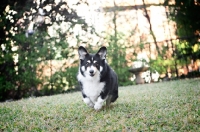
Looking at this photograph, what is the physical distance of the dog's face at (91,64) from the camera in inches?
163

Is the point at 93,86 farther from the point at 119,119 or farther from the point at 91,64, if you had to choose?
the point at 119,119

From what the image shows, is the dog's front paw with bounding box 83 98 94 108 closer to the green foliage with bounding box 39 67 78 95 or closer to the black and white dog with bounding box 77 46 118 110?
the black and white dog with bounding box 77 46 118 110

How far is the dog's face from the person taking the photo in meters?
4.14

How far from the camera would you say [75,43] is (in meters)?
10.2

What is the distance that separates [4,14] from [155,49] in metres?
6.54

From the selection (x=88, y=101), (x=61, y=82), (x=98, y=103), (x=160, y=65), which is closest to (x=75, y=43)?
(x=61, y=82)

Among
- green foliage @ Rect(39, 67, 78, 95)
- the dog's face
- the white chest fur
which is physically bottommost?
green foliage @ Rect(39, 67, 78, 95)

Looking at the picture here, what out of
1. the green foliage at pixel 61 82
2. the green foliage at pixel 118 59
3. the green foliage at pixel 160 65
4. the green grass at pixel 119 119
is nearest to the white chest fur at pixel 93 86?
the green grass at pixel 119 119

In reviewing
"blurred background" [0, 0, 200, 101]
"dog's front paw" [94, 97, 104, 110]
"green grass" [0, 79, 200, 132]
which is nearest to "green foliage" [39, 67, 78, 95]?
"blurred background" [0, 0, 200, 101]

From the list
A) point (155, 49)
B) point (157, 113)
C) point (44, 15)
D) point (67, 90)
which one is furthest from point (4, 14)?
point (157, 113)

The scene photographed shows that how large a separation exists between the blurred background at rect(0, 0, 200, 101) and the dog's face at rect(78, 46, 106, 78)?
565cm

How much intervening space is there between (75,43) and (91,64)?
6173mm

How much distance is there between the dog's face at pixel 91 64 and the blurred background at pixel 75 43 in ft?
18.5

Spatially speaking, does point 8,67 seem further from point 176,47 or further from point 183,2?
point 183,2
